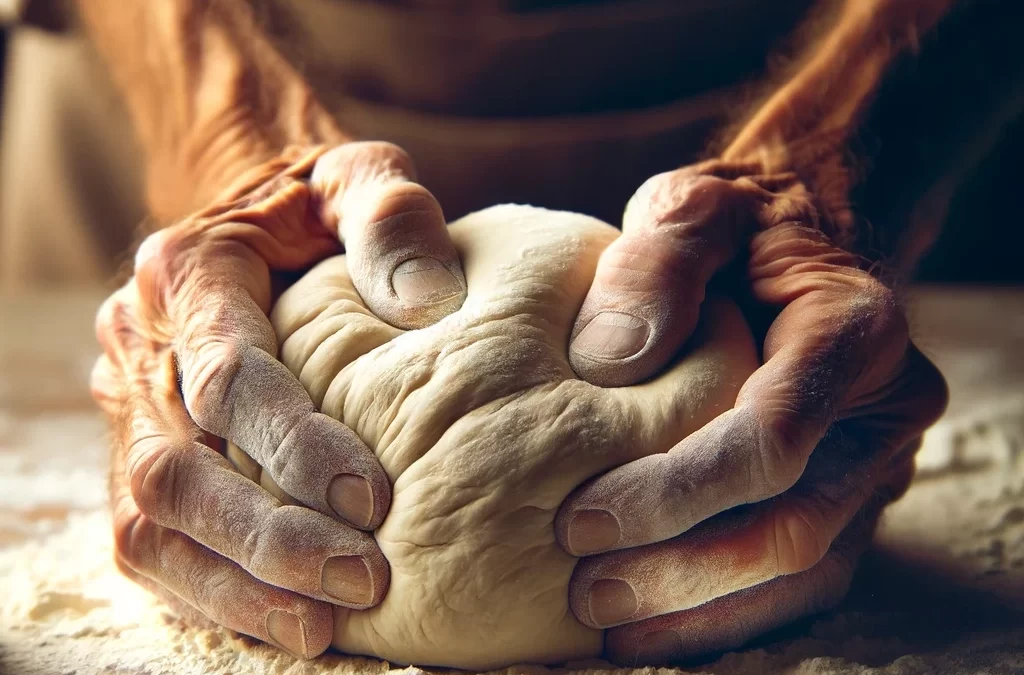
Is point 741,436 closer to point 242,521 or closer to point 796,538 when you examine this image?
point 796,538

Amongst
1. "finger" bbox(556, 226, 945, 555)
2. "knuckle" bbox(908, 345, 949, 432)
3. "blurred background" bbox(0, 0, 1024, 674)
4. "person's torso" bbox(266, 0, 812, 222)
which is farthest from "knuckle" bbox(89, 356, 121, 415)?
"knuckle" bbox(908, 345, 949, 432)

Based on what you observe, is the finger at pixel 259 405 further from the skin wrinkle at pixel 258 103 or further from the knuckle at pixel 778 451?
the knuckle at pixel 778 451

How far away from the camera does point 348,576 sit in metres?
0.74

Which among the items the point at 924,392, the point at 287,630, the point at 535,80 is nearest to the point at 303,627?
the point at 287,630

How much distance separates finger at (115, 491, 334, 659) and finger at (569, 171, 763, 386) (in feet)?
1.00

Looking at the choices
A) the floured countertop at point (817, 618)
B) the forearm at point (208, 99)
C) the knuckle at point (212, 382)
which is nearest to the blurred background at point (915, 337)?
the floured countertop at point (817, 618)

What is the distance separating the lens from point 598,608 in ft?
2.45

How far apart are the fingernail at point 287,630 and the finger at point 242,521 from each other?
0.03 metres

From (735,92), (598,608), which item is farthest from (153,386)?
(735,92)

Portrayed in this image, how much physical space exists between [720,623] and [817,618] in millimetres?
126

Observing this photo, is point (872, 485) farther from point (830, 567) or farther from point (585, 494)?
point (585, 494)

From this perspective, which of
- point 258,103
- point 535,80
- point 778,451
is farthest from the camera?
point 535,80

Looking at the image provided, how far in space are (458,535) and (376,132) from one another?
0.80 m

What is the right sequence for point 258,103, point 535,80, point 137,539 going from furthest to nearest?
1. point 535,80
2. point 258,103
3. point 137,539
